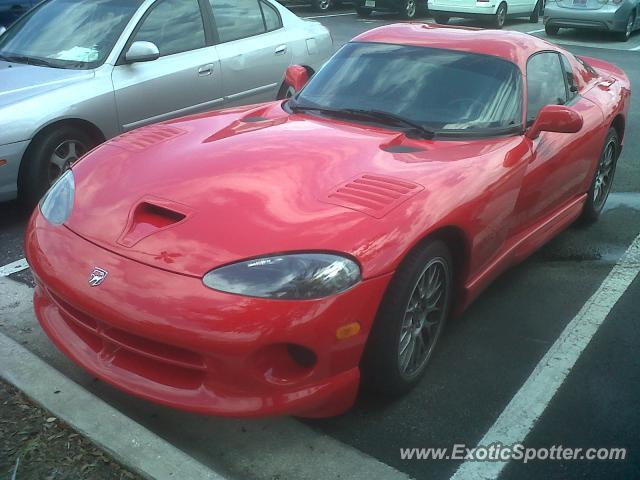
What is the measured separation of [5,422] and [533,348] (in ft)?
7.88

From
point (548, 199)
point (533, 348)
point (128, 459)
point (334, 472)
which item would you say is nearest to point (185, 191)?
point (128, 459)

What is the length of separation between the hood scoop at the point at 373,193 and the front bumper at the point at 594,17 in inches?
511

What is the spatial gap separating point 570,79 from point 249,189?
2.72 metres

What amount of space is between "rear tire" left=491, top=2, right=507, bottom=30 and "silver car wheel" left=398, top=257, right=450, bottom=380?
1477cm

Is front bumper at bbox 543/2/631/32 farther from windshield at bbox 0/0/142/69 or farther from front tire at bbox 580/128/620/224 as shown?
windshield at bbox 0/0/142/69

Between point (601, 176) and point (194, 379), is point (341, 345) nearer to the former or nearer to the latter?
point (194, 379)

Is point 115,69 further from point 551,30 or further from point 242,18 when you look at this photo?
point 551,30

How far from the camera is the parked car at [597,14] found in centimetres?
1423

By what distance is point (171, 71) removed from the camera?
5.53 m

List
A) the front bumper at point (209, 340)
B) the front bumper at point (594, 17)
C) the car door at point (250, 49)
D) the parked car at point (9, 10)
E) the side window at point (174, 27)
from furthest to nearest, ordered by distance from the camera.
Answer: the front bumper at point (594, 17) < the parked car at point (9, 10) < the car door at point (250, 49) < the side window at point (174, 27) < the front bumper at point (209, 340)

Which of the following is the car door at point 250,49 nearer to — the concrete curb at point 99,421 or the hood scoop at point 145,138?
the hood scoop at point 145,138

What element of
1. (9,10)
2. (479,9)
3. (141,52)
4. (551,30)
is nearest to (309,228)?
(141,52)

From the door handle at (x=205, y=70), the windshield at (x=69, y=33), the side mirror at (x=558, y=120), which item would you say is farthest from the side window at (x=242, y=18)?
the side mirror at (x=558, y=120)

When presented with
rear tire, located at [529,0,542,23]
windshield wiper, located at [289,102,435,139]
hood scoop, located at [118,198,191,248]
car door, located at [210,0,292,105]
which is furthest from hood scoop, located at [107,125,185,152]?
rear tire, located at [529,0,542,23]
